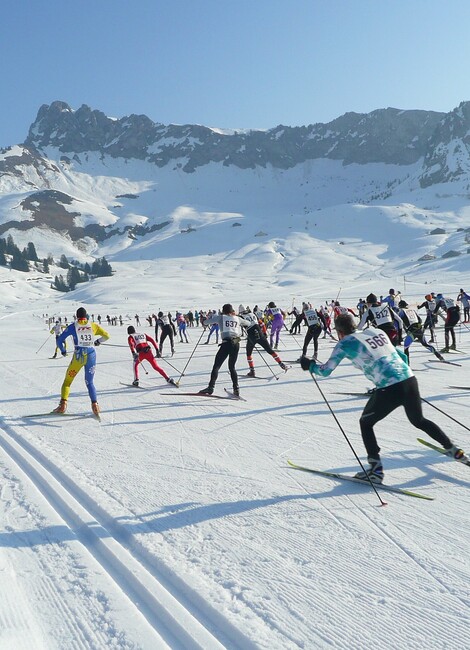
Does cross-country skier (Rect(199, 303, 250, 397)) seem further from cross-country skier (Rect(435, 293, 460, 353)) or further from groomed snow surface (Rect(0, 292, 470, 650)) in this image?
cross-country skier (Rect(435, 293, 460, 353))

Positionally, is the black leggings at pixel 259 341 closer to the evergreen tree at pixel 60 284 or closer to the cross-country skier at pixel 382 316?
the cross-country skier at pixel 382 316

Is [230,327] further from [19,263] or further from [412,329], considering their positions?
[19,263]

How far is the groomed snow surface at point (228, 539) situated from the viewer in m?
2.80

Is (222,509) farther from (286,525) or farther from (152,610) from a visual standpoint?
(152,610)

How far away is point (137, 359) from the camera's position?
1125cm

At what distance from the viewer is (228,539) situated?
12.5 ft

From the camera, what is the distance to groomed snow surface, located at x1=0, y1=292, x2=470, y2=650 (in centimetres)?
280

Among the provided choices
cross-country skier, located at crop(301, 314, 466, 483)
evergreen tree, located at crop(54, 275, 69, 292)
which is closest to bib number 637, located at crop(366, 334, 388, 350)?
cross-country skier, located at crop(301, 314, 466, 483)

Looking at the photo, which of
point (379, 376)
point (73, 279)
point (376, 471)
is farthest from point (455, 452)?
point (73, 279)

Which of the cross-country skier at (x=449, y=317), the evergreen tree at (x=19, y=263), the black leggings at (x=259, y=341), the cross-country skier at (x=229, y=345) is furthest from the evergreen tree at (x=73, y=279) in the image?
the cross-country skier at (x=229, y=345)

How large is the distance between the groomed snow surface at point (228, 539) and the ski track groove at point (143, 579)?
0.01m

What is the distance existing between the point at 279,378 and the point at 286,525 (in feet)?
24.8

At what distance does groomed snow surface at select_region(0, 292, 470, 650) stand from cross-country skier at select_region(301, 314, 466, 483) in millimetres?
549

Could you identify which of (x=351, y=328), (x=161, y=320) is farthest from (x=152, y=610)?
(x=161, y=320)
